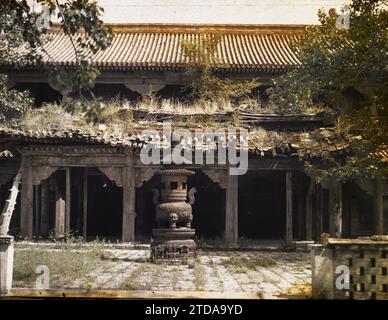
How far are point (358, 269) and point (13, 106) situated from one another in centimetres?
1053

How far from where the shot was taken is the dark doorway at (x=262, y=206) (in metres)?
15.6

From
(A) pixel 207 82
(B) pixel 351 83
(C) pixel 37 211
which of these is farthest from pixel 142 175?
(B) pixel 351 83

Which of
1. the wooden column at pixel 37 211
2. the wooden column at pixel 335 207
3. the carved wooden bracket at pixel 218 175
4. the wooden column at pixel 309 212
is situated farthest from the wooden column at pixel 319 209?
the wooden column at pixel 37 211

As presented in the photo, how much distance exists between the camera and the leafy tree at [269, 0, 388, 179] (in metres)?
9.22

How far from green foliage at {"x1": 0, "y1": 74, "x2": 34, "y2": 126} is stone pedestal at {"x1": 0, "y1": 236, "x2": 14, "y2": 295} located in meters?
6.96

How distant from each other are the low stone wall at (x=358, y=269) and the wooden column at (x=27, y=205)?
9.07m

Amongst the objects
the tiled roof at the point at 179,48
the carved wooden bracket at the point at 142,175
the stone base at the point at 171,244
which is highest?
the tiled roof at the point at 179,48

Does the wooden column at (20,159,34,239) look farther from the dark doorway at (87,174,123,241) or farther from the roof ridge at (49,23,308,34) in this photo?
the roof ridge at (49,23,308,34)

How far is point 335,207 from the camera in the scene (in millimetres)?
13250

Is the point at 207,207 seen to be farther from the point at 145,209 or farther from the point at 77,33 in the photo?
the point at 77,33

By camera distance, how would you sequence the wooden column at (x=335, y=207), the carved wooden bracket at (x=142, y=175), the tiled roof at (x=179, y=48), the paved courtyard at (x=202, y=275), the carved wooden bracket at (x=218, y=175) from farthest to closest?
the tiled roof at (x=179, y=48) → the carved wooden bracket at (x=218, y=175) → the carved wooden bracket at (x=142, y=175) → the wooden column at (x=335, y=207) → the paved courtyard at (x=202, y=275)

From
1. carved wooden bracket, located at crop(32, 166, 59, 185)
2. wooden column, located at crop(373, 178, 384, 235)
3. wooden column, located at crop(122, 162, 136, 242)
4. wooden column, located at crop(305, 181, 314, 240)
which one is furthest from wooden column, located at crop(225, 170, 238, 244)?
carved wooden bracket, located at crop(32, 166, 59, 185)

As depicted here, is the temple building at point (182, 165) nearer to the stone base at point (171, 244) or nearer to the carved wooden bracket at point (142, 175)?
the carved wooden bracket at point (142, 175)

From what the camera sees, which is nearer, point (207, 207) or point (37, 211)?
point (37, 211)
